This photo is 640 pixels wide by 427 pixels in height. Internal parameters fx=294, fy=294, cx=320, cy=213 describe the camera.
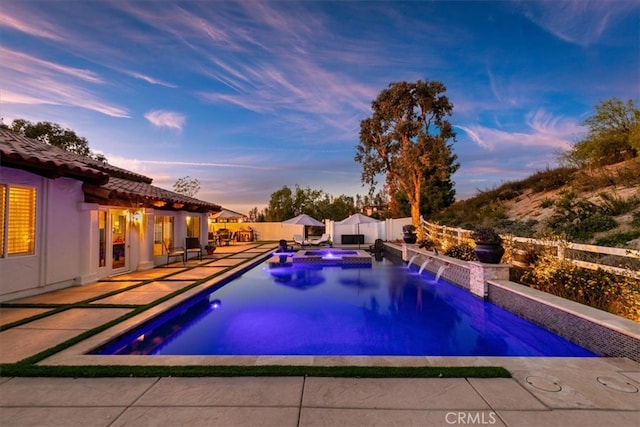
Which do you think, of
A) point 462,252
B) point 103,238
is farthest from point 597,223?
point 103,238

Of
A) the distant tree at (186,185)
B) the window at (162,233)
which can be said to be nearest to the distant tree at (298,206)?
the distant tree at (186,185)

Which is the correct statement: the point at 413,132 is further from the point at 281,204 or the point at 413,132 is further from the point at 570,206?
the point at 281,204

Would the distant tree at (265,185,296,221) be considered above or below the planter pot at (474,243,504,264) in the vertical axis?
above

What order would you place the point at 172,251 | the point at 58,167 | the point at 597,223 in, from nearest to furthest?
the point at 58,167 → the point at 597,223 → the point at 172,251

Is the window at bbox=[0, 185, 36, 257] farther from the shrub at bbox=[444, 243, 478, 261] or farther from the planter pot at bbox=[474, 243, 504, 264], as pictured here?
the shrub at bbox=[444, 243, 478, 261]

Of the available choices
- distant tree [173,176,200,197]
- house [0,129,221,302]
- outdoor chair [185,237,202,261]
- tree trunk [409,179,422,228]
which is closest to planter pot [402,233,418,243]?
tree trunk [409,179,422,228]

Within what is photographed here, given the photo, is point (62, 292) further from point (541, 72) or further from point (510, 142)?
point (510, 142)

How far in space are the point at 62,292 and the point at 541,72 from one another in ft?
60.8

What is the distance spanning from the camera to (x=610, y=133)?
15445 millimetres

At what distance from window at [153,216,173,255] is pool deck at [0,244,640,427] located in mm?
8607

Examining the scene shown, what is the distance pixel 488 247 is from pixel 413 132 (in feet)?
51.3

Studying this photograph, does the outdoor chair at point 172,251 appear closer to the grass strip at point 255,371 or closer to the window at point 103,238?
the window at point 103,238

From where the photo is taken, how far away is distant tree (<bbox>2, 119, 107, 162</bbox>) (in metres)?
24.1

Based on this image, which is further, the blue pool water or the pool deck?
the blue pool water
